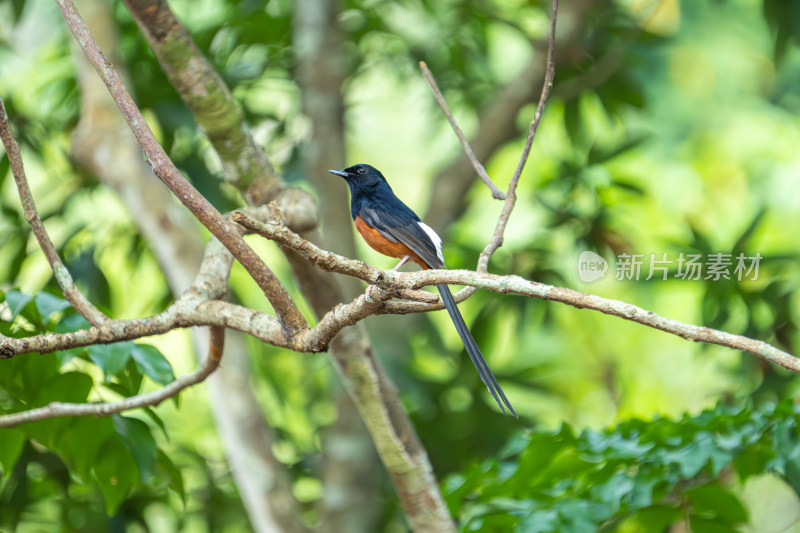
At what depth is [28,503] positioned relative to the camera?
136 inches

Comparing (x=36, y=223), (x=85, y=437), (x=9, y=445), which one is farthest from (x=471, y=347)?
(x=9, y=445)

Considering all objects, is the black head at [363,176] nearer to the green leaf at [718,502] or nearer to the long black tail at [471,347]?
the long black tail at [471,347]

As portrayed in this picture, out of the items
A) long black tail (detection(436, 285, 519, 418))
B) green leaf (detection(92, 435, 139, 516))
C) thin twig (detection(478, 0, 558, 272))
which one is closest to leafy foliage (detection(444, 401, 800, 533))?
long black tail (detection(436, 285, 519, 418))

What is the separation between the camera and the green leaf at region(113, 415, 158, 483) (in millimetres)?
2297

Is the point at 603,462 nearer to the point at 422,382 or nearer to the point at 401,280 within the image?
the point at 401,280

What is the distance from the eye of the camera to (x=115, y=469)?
2322 mm

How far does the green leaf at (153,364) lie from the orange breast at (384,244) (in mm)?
662

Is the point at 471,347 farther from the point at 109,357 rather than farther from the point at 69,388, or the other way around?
the point at 69,388

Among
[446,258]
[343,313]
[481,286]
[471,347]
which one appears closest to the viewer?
[481,286]

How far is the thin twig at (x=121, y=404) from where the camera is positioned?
2100mm

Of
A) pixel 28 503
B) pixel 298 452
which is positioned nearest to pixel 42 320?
pixel 28 503

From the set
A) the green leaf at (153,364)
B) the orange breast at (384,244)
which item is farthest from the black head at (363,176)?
the green leaf at (153,364)

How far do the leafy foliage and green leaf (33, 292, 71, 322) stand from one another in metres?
1.41

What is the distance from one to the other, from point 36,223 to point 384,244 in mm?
938
